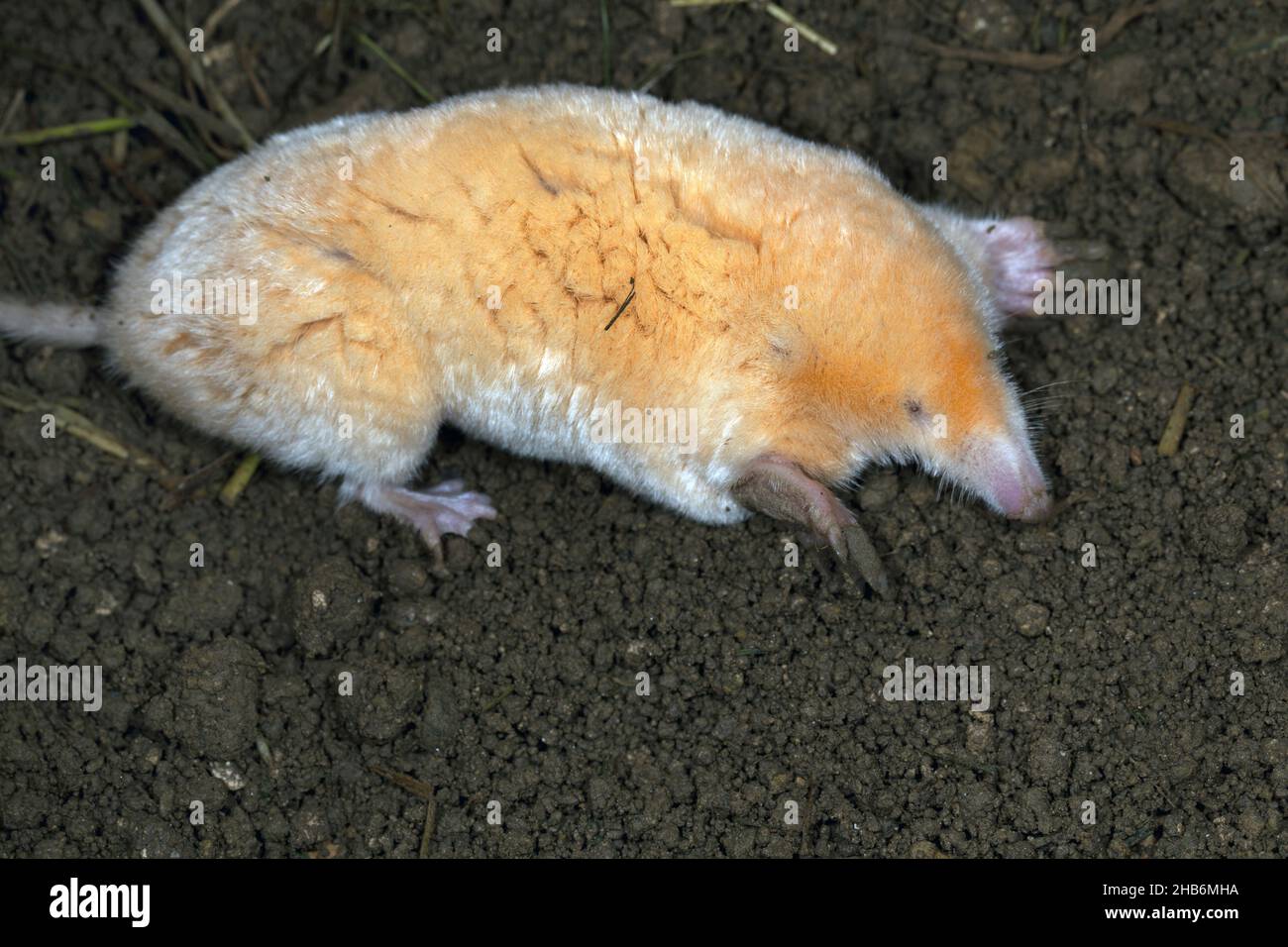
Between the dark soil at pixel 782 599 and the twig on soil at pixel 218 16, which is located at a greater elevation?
the twig on soil at pixel 218 16

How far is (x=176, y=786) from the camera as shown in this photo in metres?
5.06

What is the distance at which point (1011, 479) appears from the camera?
4.92 metres

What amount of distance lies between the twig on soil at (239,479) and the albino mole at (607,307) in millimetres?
433

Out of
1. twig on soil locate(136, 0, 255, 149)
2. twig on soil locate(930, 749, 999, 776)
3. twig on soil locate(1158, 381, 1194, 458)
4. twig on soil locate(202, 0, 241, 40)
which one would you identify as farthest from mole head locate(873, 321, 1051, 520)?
twig on soil locate(202, 0, 241, 40)

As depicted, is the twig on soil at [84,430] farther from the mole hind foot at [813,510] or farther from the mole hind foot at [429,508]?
the mole hind foot at [813,510]

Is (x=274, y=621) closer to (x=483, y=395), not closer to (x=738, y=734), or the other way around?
(x=483, y=395)

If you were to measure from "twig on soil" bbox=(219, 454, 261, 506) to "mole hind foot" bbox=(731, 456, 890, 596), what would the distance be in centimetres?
220

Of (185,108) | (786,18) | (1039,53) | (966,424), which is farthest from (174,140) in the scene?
(1039,53)

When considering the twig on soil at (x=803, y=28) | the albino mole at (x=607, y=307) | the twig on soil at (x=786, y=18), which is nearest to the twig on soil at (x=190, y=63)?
the albino mole at (x=607, y=307)

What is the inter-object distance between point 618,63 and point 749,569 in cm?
257

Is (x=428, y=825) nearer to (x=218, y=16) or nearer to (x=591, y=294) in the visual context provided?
(x=591, y=294)

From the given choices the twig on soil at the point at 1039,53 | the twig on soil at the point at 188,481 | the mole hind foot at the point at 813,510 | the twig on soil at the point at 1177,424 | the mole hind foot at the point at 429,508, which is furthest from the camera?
the twig on soil at the point at 1039,53

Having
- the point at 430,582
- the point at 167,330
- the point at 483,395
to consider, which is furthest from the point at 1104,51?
the point at 167,330

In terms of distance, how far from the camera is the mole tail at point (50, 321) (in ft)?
18.7
